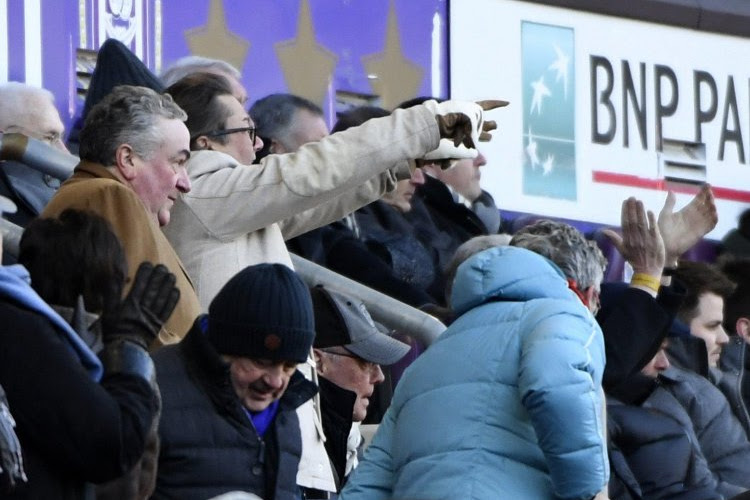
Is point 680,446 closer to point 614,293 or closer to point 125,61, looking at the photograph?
point 614,293

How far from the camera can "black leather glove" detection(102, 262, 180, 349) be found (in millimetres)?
5082

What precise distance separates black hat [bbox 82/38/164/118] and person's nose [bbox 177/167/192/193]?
1605mm

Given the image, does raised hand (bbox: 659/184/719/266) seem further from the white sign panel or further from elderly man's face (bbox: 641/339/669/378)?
the white sign panel

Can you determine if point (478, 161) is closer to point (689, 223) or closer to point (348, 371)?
point (689, 223)

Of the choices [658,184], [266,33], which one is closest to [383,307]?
[266,33]

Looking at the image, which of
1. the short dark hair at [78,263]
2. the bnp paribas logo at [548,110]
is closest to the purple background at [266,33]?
the bnp paribas logo at [548,110]

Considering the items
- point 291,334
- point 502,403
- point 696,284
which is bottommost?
point 696,284

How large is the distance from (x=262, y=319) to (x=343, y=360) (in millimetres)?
1535

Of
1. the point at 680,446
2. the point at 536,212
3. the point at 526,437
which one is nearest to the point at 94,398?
the point at 526,437

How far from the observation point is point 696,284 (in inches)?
373

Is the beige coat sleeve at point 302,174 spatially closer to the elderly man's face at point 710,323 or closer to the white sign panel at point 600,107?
the elderly man's face at point 710,323

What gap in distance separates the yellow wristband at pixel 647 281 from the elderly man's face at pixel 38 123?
204cm

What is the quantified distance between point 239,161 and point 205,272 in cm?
48

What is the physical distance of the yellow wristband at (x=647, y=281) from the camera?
24.8 ft
